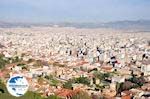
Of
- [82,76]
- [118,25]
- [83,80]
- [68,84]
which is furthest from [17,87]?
[118,25]

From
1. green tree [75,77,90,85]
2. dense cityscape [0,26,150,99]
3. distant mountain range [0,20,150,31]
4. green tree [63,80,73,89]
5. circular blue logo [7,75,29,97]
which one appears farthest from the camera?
distant mountain range [0,20,150,31]

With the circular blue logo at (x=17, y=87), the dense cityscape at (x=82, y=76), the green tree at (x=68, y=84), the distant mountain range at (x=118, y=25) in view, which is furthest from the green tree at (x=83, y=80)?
the distant mountain range at (x=118, y=25)

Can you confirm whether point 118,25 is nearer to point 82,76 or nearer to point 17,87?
point 82,76

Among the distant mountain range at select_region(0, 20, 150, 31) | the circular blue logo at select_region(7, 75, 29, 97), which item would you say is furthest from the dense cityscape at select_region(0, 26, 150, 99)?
the distant mountain range at select_region(0, 20, 150, 31)

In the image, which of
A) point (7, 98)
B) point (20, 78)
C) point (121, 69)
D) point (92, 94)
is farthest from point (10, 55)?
point (20, 78)

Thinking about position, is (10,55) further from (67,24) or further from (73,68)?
(67,24)

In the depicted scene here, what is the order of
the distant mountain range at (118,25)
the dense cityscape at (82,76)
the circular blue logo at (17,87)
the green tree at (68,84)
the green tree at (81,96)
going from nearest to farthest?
the circular blue logo at (17,87), the green tree at (81,96), the dense cityscape at (82,76), the green tree at (68,84), the distant mountain range at (118,25)

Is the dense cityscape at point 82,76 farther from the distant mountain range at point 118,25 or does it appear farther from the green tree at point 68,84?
the distant mountain range at point 118,25

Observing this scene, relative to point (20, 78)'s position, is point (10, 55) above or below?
below

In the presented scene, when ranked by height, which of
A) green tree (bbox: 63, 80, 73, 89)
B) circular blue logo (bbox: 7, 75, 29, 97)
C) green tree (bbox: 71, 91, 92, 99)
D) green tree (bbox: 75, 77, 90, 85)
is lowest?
green tree (bbox: 75, 77, 90, 85)

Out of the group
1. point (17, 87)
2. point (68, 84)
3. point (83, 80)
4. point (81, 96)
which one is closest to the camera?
point (17, 87)

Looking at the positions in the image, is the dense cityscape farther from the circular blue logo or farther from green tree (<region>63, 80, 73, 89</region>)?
the circular blue logo
